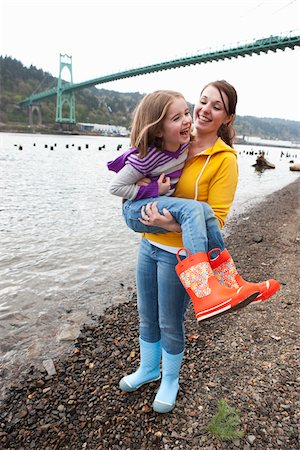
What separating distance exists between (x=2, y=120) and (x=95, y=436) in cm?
7900

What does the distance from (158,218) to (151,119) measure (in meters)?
0.51

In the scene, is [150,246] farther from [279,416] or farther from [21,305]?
[21,305]

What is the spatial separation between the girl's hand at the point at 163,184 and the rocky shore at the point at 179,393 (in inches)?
33.2

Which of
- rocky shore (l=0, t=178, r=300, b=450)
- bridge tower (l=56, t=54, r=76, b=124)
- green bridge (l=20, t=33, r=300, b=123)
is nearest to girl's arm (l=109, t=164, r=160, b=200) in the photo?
rocky shore (l=0, t=178, r=300, b=450)

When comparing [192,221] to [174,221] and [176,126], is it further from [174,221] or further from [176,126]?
[176,126]

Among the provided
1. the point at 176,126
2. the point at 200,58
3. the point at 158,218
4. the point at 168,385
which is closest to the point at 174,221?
the point at 158,218

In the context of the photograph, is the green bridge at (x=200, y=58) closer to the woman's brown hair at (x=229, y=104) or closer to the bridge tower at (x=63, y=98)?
the bridge tower at (x=63, y=98)

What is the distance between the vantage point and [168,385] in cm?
224

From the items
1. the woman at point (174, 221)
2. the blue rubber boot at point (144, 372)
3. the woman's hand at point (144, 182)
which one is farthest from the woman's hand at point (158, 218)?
the blue rubber boot at point (144, 372)

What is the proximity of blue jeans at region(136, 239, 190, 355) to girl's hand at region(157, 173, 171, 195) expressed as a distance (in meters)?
0.36

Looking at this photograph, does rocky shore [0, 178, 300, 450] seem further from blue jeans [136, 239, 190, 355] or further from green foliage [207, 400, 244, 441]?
blue jeans [136, 239, 190, 355]

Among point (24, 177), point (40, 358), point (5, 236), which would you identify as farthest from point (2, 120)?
point (40, 358)

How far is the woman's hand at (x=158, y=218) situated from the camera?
1.70m

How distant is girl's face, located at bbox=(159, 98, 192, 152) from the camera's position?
171 centimetres
